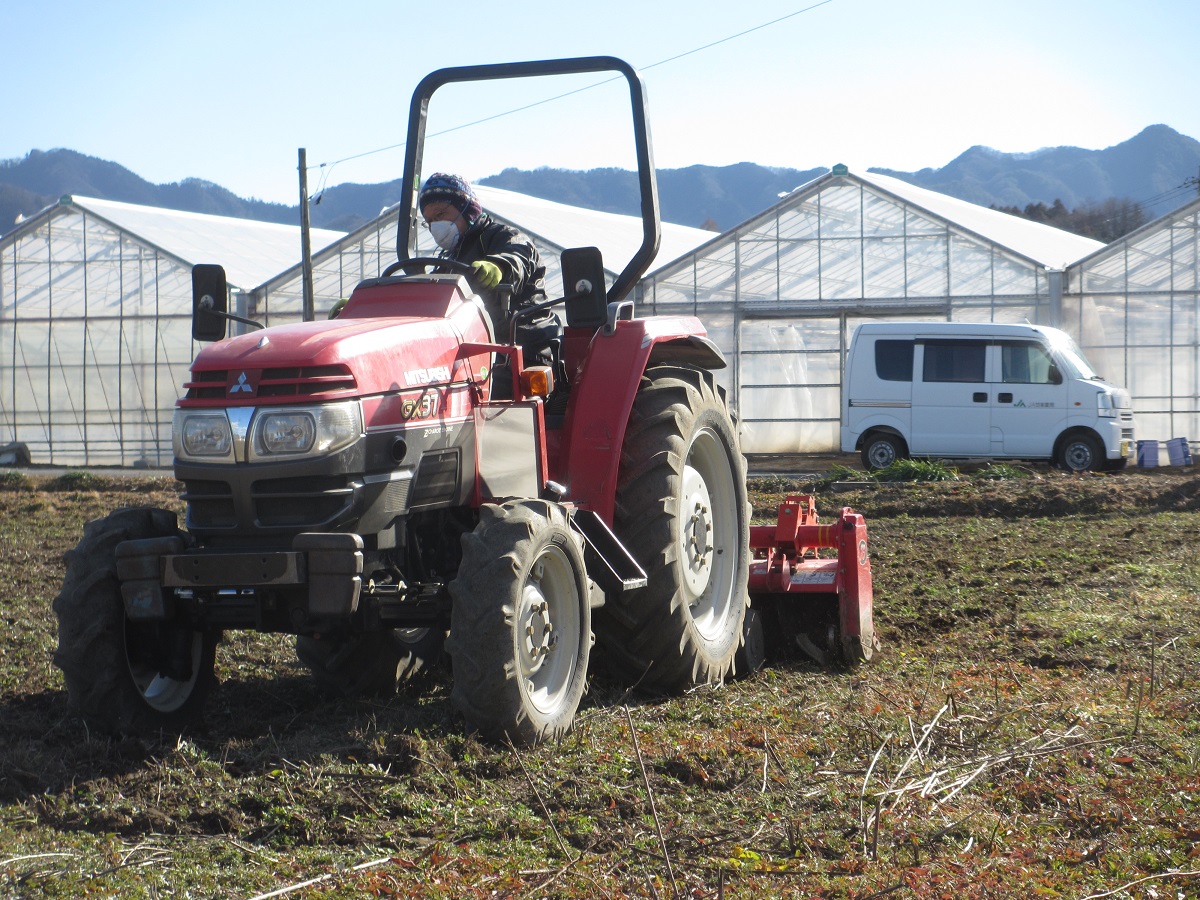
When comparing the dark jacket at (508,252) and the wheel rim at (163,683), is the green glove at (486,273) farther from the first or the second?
the wheel rim at (163,683)

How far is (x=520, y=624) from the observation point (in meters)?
4.04

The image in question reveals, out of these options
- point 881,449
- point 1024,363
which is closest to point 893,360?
point 881,449

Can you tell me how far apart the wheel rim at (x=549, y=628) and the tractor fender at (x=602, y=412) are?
472 mm

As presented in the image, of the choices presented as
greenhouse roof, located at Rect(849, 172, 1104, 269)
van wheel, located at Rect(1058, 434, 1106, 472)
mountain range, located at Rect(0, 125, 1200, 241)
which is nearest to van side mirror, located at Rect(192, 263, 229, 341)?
van wheel, located at Rect(1058, 434, 1106, 472)

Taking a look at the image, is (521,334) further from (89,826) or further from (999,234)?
(999,234)

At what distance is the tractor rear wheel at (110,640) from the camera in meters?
4.22

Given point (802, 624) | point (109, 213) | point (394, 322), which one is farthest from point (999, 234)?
point (394, 322)

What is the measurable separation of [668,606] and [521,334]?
1.19 m

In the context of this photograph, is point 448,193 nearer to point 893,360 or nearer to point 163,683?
point 163,683

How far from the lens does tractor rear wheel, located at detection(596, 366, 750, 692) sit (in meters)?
4.86

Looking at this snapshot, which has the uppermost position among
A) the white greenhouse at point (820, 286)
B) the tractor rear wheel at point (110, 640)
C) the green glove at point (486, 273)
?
the white greenhouse at point (820, 286)

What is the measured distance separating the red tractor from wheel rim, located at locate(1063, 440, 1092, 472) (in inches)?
537

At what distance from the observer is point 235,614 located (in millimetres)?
4191

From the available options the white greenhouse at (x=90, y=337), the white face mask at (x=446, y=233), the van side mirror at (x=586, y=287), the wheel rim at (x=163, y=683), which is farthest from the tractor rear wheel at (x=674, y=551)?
the white greenhouse at (x=90, y=337)
